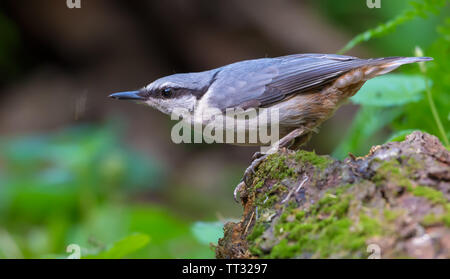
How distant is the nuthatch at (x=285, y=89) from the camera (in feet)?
12.5

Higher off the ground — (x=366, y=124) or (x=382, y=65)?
(x=382, y=65)

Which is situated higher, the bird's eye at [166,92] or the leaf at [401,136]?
the bird's eye at [166,92]

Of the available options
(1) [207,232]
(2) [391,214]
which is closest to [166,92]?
(1) [207,232]

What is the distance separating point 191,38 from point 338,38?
2557mm

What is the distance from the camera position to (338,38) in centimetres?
847

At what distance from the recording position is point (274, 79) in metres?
3.94

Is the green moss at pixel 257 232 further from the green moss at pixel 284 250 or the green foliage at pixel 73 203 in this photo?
the green foliage at pixel 73 203

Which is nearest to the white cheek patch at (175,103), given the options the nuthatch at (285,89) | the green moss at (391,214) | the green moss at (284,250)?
the nuthatch at (285,89)

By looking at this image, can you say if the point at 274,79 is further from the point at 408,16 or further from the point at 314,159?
the point at 314,159

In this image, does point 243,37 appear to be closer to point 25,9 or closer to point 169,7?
point 169,7

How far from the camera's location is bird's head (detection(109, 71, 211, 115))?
4.07 metres

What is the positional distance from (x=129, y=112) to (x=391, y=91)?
658 cm

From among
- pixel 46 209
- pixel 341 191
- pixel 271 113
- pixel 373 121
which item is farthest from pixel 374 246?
pixel 46 209

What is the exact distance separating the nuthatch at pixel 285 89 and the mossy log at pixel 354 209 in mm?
1099
